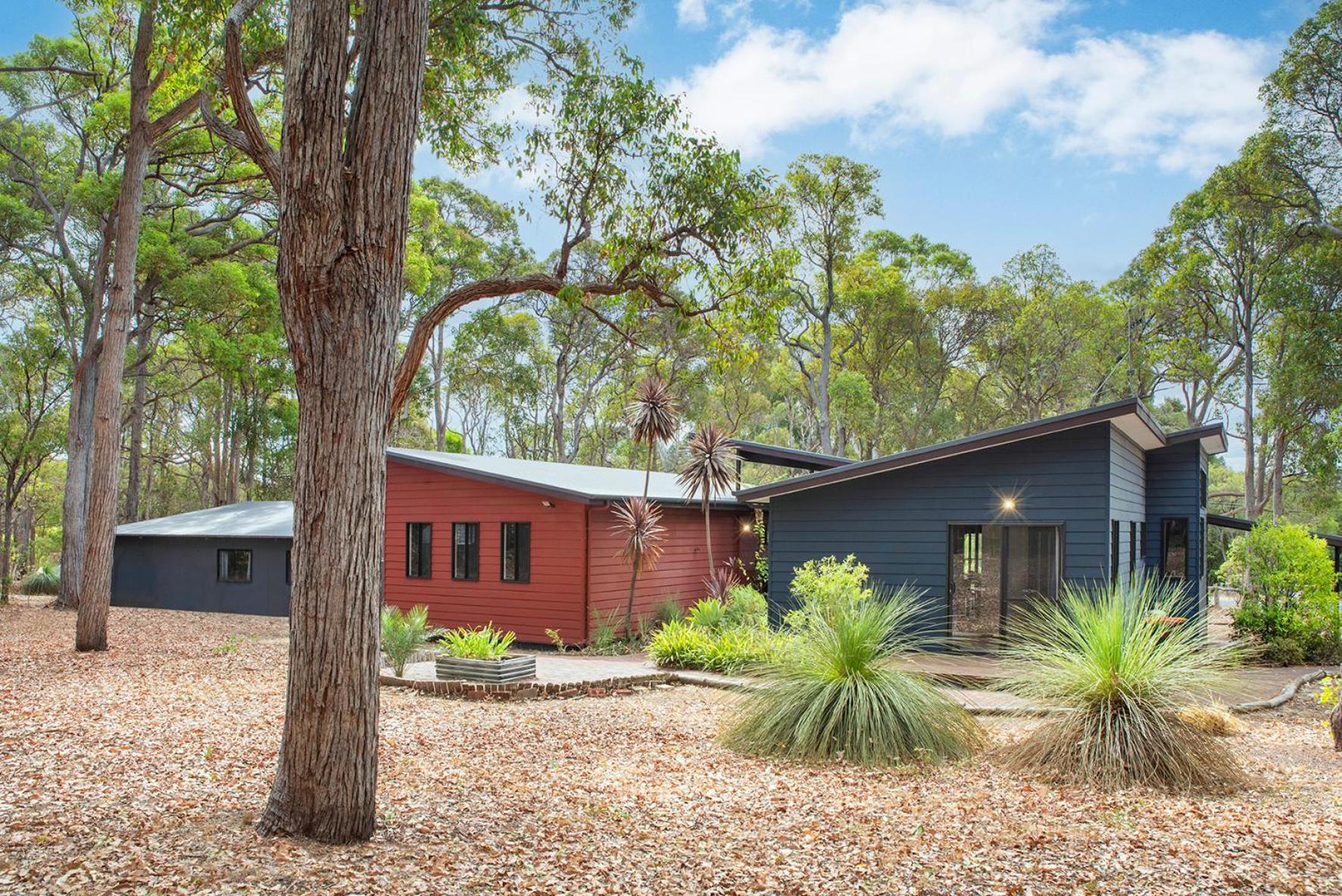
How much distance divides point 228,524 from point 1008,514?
53.7 feet

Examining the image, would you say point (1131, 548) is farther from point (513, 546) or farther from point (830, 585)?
point (513, 546)

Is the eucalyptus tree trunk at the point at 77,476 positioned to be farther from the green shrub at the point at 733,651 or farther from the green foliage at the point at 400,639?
the green shrub at the point at 733,651

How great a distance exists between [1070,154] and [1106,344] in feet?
34.5

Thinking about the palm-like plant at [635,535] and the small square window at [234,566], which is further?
the small square window at [234,566]

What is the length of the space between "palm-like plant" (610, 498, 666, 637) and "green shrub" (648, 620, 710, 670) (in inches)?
102

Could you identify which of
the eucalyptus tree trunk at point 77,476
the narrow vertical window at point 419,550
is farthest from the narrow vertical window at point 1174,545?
the eucalyptus tree trunk at point 77,476

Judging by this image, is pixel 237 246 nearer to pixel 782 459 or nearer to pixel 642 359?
pixel 782 459

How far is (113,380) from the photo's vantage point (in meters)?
11.5

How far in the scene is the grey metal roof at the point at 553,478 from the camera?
13.3 meters

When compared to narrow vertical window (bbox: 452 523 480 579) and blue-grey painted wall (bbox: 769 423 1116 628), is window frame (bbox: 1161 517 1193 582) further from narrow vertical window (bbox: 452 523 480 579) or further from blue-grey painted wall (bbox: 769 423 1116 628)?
narrow vertical window (bbox: 452 523 480 579)

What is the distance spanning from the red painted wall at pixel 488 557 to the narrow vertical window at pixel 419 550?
86 millimetres

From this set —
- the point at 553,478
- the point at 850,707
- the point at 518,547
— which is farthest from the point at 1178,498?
the point at 518,547

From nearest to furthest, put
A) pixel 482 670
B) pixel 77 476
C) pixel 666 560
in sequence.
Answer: pixel 482 670 → pixel 666 560 → pixel 77 476

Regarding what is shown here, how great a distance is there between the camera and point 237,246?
61.2 feet
